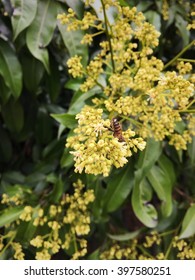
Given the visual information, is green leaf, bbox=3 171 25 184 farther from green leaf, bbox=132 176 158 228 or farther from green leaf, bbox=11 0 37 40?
green leaf, bbox=11 0 37 40

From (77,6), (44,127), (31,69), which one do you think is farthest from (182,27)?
(44,127)

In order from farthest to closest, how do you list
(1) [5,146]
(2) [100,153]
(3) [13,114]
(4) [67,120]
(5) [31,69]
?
(1) [5,146] → (3) [13,114] → (5) [31,69] → (4) [67,120] → (2) [100,153]

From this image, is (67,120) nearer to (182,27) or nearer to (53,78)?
(53,78)

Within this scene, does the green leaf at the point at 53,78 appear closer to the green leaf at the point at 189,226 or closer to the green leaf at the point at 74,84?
the green leaf at the point at 74,84

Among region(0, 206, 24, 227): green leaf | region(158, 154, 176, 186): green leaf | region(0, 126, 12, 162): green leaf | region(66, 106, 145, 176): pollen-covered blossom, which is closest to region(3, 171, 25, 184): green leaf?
region(0, 126, 12, 162): green leaf

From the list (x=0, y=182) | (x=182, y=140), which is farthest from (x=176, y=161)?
(x=0, y=182)
